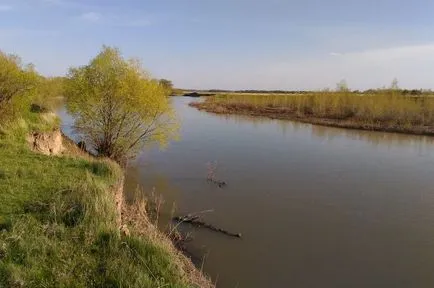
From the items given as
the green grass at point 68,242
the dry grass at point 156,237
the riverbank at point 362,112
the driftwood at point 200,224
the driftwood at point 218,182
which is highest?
the riverbank at point 362,112

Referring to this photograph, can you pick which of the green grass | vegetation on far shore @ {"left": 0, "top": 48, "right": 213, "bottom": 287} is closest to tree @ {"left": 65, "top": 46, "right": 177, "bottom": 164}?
vegetation on far shore @ {"left": 0, "top": 48, "right": 213, "bottom": 287}

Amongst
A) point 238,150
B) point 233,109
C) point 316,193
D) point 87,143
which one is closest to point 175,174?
point 87,143

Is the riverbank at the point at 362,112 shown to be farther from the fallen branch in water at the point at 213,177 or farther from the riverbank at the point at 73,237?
the riverbank at the point at 73,237

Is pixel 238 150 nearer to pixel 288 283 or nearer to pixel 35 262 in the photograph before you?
pixel 288 283

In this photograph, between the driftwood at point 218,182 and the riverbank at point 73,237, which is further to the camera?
the driftwood at point 218,182

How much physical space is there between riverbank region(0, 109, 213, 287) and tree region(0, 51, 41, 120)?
5.32 m

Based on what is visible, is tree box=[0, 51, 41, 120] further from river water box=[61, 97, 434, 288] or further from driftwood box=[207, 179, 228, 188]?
driftwood box=[207, 179, 228, 188]

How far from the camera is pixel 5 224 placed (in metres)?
6.06

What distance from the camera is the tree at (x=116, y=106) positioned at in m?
16.8

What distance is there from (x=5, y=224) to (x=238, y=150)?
1796 centimetres

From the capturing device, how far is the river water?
888 cm

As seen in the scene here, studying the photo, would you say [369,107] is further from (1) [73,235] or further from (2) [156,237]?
(1) [73,235]

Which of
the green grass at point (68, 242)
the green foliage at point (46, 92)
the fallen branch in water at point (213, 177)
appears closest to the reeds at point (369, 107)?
the fallen branch in water at point (213, 177)

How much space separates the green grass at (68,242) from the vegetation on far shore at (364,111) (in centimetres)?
3098
